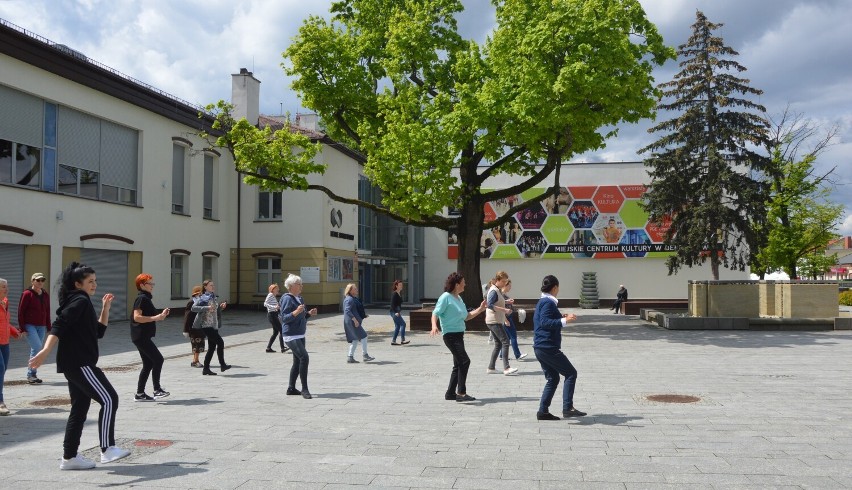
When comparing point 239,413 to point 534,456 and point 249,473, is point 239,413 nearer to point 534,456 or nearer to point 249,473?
point 249,473

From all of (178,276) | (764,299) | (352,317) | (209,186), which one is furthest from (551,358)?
(209,186)

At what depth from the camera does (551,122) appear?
19844 mm

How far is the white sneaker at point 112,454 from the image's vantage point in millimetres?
6492

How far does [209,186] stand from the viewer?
32.7 metres

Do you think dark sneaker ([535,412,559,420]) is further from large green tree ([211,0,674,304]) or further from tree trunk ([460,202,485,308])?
tree trunk ([460,202,485,308])

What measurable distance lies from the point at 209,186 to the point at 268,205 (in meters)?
3.04

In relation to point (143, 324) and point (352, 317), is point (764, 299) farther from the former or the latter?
point (143, 324)

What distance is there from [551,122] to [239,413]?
13404 mm

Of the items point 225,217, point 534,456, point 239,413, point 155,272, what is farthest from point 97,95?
point 534,456

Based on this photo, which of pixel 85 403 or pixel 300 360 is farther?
pixel 300 360

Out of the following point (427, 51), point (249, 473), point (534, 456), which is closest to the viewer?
point (249, 473)

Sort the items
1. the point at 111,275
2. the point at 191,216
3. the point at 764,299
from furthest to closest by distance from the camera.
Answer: the point at 191,216
the point at 111,275
the point at 764,299

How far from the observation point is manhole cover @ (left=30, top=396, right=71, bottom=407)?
963 centimetres

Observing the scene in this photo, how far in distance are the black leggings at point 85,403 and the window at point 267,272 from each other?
27.9 metres
